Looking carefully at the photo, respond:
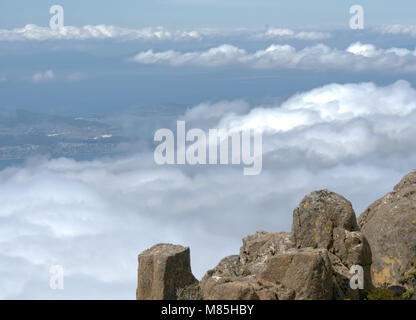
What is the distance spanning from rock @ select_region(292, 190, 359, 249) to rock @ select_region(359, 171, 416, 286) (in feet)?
15.3

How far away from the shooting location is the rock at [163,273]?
35.1 meters

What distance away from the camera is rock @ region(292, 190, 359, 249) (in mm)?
36156

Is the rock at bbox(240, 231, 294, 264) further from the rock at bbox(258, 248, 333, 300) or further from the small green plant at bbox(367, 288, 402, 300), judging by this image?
the rock at bbox(258, 248, 333, 300)

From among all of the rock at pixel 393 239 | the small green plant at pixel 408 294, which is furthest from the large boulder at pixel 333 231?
the rock at pixel 393 239

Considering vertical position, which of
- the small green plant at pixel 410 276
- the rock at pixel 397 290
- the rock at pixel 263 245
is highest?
the rock at pixel 263 245

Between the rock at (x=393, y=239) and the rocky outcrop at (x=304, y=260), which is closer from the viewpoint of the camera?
the rocky outcrop at (x=304, y=260)

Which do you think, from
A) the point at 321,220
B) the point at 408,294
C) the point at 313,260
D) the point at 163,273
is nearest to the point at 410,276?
the point at 408,294

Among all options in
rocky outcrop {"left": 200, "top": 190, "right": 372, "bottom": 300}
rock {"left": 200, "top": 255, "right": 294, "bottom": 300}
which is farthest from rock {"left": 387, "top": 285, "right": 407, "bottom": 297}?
rock {"left": 200, "top": 255, "right": 294, "bottom": 300}

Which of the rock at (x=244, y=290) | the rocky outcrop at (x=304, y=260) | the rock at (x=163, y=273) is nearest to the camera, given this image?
the rock at (x=244, y=290)

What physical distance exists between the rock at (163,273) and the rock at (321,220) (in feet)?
20.5

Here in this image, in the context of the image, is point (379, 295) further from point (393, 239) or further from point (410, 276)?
point (393, 239)

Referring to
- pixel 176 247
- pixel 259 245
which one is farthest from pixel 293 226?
pixel 176 247

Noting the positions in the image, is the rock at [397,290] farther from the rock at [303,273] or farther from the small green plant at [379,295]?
the rock at [303,273]
